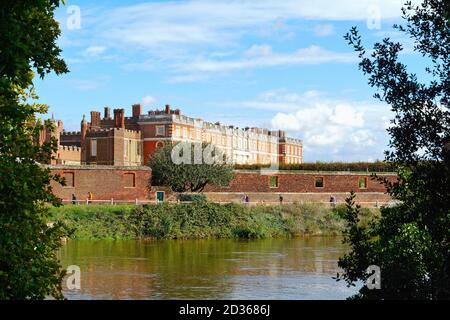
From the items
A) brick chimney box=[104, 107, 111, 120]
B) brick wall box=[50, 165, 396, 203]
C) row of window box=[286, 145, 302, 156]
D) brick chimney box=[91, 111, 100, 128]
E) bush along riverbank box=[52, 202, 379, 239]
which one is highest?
brick chimney box=[104, 107, 111, 120]

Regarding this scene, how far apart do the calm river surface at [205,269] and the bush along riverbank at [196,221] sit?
7.84 feet

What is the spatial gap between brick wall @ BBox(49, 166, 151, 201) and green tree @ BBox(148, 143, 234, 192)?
1.29 meters

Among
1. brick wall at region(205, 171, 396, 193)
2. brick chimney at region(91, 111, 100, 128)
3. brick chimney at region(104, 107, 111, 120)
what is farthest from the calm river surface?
brick chimney at region(104, 107, 111, 120)

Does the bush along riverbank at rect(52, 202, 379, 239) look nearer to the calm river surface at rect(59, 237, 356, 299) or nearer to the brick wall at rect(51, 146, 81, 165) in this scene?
the calm river surface at rect(59, 237, 356, 299)

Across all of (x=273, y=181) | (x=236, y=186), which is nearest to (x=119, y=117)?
(x=236, y=186)

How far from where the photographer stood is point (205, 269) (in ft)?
102

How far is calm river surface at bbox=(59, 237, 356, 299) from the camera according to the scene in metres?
24.4

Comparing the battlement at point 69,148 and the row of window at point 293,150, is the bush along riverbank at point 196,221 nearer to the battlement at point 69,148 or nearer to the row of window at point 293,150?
the battlement at point 69,148

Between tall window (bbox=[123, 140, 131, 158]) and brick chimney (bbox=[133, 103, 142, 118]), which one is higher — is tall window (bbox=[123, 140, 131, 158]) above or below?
below

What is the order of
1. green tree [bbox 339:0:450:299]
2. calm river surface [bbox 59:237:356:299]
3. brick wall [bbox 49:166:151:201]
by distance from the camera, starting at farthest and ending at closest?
brick wall [bbox 49:166:151:201] < calm river surface [bbox 59:237:356:299] < green tree [bbox 339:0:450:299]

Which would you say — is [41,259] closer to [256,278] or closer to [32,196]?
[32,196]

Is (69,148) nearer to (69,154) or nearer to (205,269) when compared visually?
(69,154)

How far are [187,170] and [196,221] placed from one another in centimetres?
786

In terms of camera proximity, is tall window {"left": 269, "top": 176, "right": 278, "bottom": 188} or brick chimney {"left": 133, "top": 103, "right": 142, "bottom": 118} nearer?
tall window {"left": 269, "top": 176, "right": 278, "bottom": 188}
